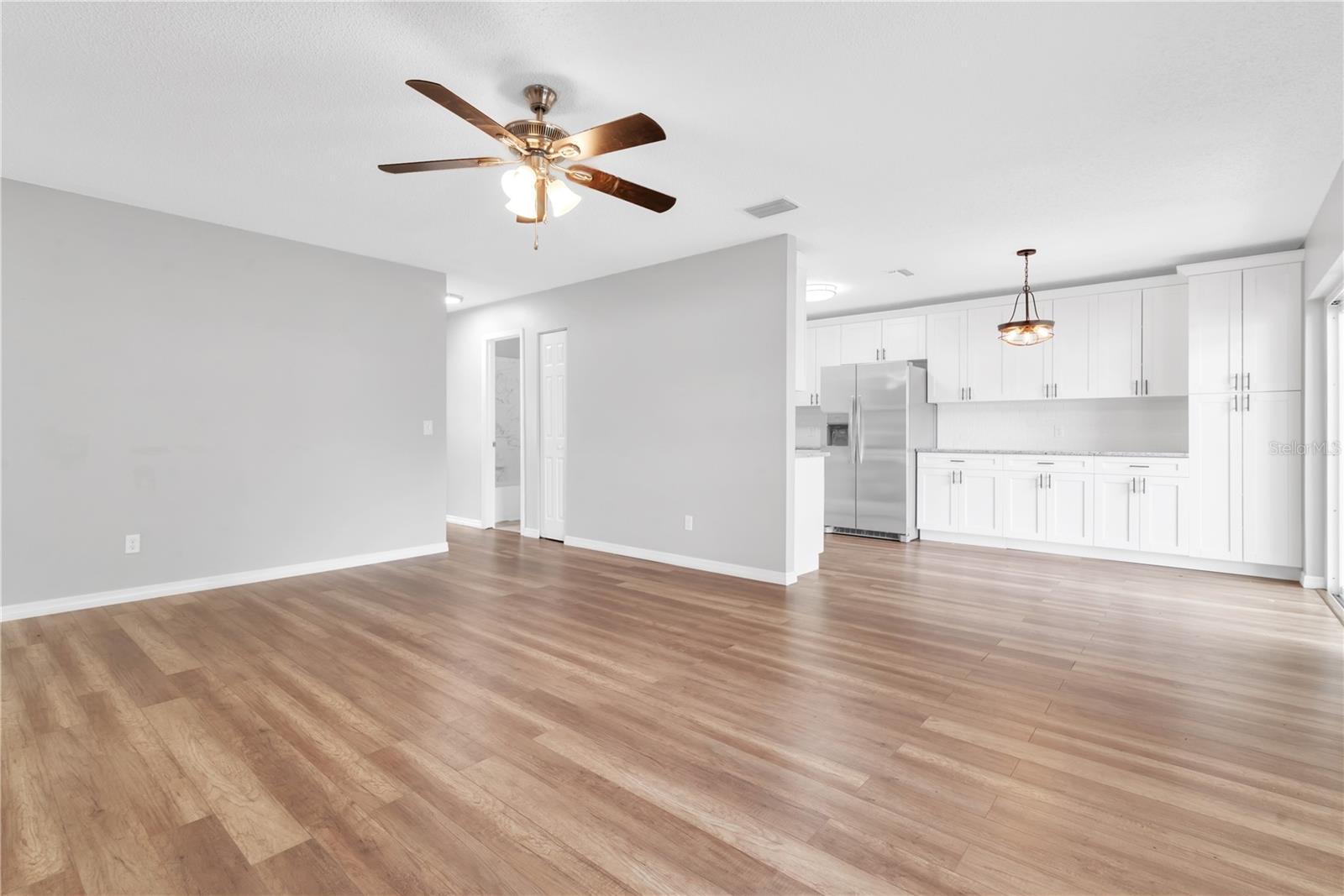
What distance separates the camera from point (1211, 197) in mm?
3715

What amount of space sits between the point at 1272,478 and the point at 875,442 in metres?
3.00

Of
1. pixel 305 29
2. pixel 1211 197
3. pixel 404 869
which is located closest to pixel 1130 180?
pixel 1211 197

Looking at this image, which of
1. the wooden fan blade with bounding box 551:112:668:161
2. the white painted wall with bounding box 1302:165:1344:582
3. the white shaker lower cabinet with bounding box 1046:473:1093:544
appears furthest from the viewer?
the white shaker lower cabinet with bounding box 1046:473:1093:544

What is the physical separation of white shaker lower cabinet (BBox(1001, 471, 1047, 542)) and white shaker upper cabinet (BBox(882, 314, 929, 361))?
1589mm

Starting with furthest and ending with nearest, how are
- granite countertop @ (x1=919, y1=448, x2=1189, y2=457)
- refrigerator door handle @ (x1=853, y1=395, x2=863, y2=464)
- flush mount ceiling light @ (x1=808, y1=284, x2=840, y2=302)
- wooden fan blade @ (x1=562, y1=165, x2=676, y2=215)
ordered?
refrigerator door handle @ (x1=853, y1=395, x2=863, y2=464)
flush mount ceiling light @ (x1=808, y1=284, x2=840, y2=302)
granite countertop @ (x1=919, y1=448, x2=1189, y2=457)
wooden fan blade @ (x1=562, y1=165, x2=676, y2=215)

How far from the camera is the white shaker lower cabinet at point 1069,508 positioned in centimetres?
Answer: 550

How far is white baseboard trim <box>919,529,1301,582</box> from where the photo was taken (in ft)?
15.7

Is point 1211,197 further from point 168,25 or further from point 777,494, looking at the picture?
point 168,25

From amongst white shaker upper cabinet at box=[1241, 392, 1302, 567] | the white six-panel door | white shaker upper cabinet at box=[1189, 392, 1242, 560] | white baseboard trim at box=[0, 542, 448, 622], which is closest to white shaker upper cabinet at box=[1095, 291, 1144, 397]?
white shaker upper cabinet at box=[1189, 392, 1242, 560]

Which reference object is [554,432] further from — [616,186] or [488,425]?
[616,186]

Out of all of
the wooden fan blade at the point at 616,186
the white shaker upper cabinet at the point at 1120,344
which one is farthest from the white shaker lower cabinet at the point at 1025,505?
the wooden fan blade at the point at 616,186

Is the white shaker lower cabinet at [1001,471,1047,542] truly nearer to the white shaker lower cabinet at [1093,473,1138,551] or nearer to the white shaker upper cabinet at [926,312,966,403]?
the white shaker lower cabinet at [1093,473,1138,551]

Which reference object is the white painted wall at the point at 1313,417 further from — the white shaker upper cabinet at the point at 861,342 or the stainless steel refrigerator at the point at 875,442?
the white shaker upper cabinet at the point at 861,342

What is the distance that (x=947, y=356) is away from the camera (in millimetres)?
6488
